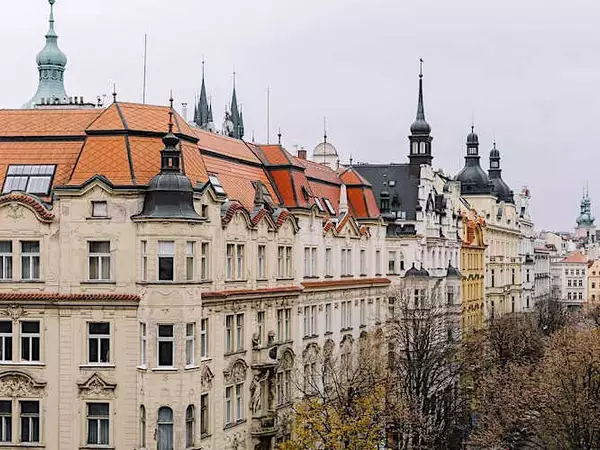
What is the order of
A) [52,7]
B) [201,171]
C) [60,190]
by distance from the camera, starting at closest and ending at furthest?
[60,190] → [201,171] → [52,7]

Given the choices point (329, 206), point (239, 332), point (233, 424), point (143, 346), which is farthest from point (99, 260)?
point (329, 206)

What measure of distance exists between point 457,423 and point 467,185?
73.3 meters

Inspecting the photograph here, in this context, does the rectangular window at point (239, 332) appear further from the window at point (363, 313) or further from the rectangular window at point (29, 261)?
the window at point (363, 313)

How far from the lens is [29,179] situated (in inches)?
2167

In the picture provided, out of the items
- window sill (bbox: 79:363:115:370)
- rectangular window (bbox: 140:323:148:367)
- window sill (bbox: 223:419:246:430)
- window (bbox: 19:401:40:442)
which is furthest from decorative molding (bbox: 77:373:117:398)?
window sill (bbox: 223:419:246:430)

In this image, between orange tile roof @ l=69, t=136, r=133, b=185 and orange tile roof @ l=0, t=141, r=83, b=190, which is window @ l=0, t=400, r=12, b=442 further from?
orange tile roof @ l=69, t=136, r=133, b=185

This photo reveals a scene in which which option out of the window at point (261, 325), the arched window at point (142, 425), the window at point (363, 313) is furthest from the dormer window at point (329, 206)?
the arched window at point (142, 425)

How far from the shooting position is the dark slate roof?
103 metres

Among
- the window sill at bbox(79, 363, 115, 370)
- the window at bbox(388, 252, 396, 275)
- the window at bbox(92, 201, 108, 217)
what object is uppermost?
the window at bbox(92, 201, 108, 217)

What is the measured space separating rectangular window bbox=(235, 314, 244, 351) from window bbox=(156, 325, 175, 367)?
7.45 meters

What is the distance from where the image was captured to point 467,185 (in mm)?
152250

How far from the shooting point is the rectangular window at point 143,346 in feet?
170

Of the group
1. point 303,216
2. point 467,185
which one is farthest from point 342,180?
point 467,185

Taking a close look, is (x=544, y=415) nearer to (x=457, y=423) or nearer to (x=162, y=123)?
(x=457, y=423)
